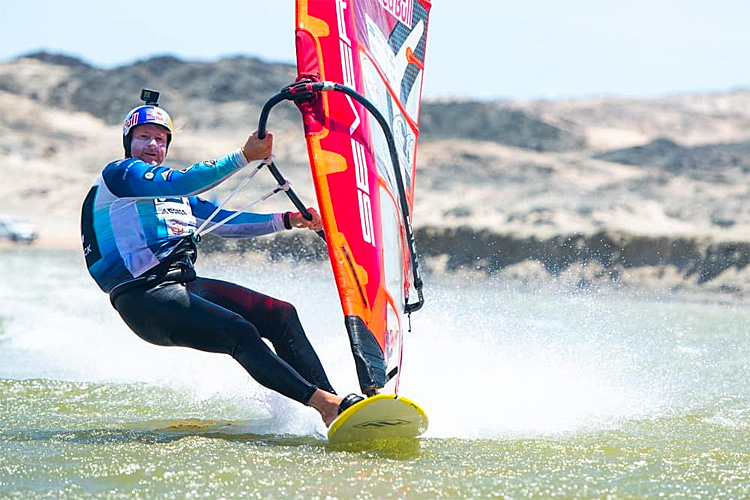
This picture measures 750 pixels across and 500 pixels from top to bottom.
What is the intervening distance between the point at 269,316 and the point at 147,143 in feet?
3.06

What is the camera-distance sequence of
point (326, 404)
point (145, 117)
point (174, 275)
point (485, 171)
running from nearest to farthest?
1. point (326, 404)
2. point (174, 275)
3. point (145, 117)
4. point (485, 171)

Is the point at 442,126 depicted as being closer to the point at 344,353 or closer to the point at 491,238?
the point at 491,238

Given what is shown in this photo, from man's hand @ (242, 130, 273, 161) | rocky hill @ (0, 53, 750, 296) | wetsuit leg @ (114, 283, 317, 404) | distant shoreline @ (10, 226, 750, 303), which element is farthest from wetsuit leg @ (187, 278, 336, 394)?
distant shoreline @ (10, 226, 750, 303)

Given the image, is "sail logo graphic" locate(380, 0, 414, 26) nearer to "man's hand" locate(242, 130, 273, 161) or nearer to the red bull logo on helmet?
the red bull logo on helmet

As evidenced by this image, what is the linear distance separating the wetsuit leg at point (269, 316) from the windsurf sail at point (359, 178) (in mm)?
327

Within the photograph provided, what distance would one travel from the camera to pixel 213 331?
424 centimetres

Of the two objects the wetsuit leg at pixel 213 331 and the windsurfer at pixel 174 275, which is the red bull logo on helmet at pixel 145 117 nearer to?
the windsurfer at pixel 174 275

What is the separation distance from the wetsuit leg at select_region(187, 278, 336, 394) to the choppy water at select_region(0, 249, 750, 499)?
0.30 m

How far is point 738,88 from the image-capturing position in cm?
6206

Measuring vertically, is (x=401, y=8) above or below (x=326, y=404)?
above

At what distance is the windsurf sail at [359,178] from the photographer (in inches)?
173

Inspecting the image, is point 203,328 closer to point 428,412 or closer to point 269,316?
point 269,316

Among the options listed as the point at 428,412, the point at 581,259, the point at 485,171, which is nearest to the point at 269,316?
the point at 428,412

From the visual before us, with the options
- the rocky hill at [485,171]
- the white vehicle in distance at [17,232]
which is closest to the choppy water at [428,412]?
the rocky hill at [485,171]
